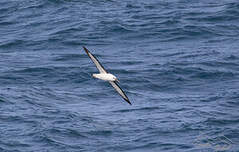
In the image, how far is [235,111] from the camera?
93.9 ft

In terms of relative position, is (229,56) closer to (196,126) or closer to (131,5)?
(196,126)

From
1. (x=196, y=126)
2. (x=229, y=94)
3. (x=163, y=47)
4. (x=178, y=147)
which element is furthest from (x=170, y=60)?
(x=178, y=147)

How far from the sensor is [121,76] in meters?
33.0

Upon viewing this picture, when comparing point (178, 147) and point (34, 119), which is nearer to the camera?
point (178, 147)

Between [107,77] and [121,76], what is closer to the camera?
[107,77]

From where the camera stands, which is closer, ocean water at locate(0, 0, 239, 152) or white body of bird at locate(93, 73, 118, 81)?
white body of bird at locate(93, 73, 118, 81)

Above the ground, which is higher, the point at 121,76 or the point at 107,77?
the point at 107,77

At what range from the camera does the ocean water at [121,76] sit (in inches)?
1032

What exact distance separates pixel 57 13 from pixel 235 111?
19.4m

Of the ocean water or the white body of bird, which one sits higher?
the white body of bird

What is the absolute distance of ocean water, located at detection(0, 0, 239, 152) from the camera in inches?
1032

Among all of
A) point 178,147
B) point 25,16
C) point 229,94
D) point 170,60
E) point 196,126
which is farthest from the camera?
point 25,16

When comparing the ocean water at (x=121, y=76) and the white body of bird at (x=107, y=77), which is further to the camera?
the ocean water at (x=121, y=76)

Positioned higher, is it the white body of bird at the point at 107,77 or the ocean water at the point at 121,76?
the white body of bird at the point at 107,77
